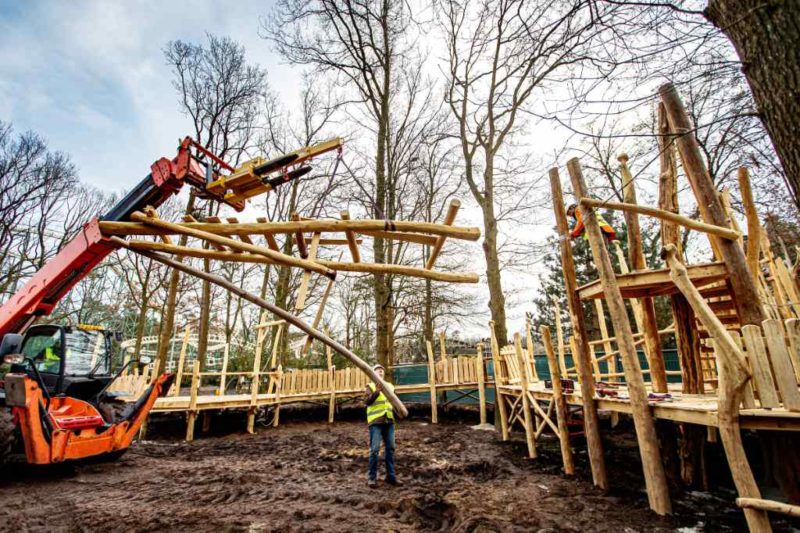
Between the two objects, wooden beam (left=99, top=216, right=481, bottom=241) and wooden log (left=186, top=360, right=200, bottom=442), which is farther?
wooden log (left=186, top=360, right=200, bottom=442)

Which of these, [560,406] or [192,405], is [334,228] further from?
[192,405]

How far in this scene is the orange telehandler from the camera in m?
4.77

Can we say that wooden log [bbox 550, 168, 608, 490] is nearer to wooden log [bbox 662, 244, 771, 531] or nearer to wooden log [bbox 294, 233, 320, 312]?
wooden log [bbox 662, 244, 771, 531]

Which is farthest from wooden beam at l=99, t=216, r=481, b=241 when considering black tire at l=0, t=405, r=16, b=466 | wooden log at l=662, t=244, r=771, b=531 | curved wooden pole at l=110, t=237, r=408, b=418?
black tire at l=0, t=405, r=16, b=466

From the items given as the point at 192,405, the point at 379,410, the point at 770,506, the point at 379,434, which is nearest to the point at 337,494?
the point at 379,434

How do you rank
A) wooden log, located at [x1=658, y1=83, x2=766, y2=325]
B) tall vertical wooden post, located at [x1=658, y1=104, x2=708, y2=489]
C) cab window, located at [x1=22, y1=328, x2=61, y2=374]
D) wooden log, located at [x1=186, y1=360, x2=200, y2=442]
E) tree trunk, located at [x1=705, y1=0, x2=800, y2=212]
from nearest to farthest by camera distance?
tree trunk, located at [x1=705, y1=0, x2=800, y2=212], wooden log, located at [x1=658, y1=83, x2=766, y2=325], tall vertical wooden post, located at [x1=658, y1=104, x2=708, y2=489], cab window, located at [x1=22, y1=328, x2=61, y2=374], wooden log, located at [x1=186, y1=360, x2=200, y2=442]

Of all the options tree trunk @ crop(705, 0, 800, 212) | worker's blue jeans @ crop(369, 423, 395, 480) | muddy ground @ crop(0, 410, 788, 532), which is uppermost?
tree trunk @ crop(705, 0, 800, 212)

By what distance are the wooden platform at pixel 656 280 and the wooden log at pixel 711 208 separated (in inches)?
5.5

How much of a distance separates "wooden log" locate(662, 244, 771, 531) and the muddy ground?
123 centimetres

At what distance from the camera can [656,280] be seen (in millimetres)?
4344

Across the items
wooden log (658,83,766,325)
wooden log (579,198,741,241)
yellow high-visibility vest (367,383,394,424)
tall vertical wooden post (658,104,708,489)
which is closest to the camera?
wooden log (579,198,741,241)

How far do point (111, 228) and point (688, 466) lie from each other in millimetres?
7861

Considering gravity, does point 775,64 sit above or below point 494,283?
below

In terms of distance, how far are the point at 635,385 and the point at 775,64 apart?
317cm
